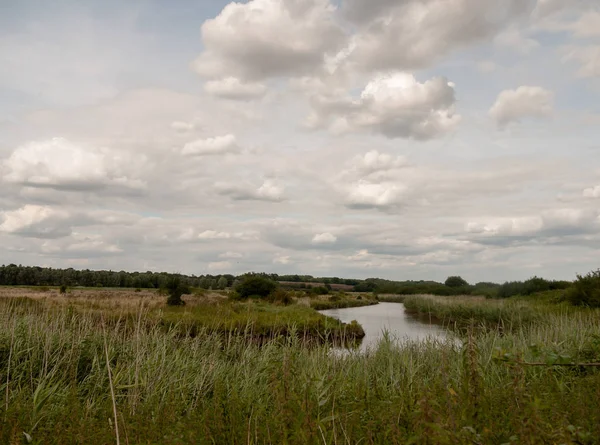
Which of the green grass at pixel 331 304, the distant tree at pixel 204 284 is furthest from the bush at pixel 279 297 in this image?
the distant tree at pixel 204 284

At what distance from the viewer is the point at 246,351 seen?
25.0 ft

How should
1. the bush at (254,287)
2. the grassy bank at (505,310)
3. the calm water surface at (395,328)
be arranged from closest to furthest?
the calm water surface at (395,328)
the grassy bank at (505,310)
the bush at (254,287)

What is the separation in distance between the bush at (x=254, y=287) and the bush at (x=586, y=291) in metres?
19.2

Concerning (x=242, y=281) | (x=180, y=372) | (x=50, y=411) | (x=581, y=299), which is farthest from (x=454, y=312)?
(x=50, y=411)

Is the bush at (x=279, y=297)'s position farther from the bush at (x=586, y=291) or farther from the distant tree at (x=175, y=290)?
the bush at (x=586, y=291)

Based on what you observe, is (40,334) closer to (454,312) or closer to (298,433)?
(298,433)

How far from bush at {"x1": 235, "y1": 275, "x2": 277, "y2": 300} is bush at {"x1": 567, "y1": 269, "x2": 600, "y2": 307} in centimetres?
1925

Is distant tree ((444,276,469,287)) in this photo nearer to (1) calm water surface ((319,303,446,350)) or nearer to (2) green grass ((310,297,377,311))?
(2) green grass ((310,297,377,311))

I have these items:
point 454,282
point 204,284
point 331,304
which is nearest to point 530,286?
point 331,304

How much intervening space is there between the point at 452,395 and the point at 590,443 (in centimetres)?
96

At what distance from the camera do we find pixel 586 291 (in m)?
20.2

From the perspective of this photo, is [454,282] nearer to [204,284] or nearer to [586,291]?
[204,284]

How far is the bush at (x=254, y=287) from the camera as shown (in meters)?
33.3

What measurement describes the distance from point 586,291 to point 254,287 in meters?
20.8
